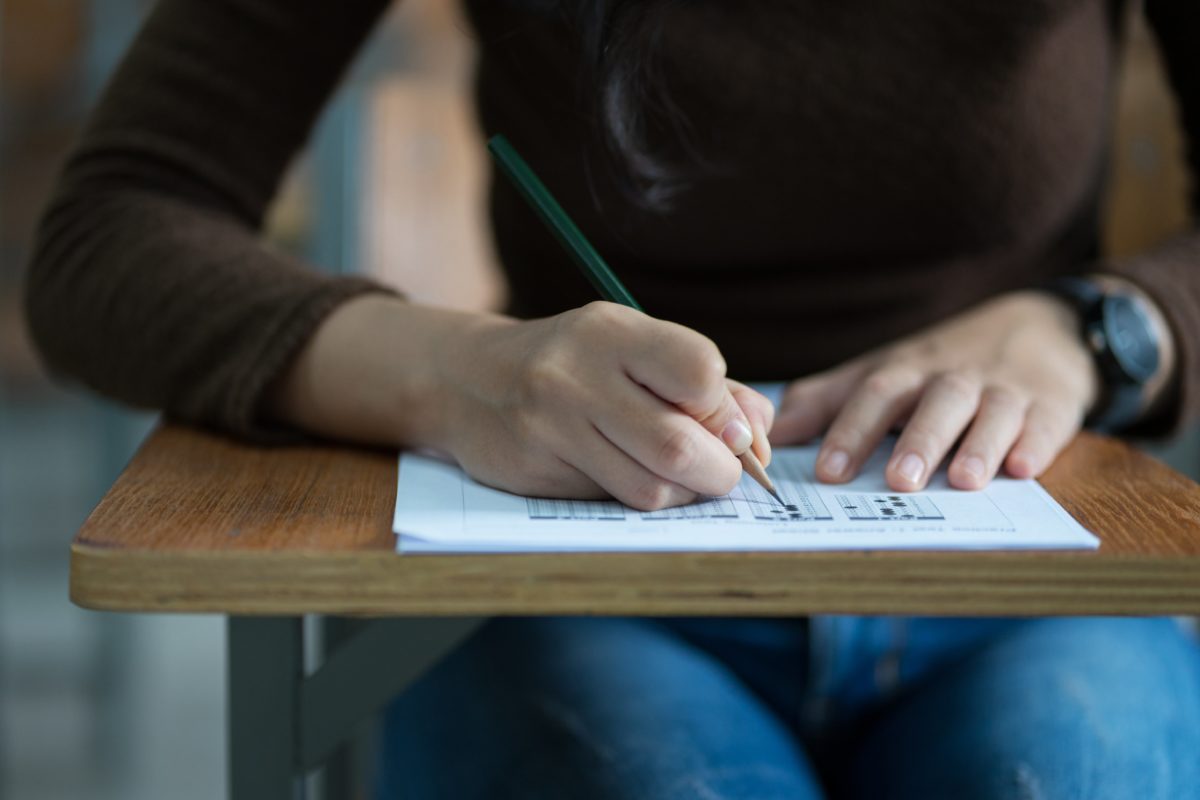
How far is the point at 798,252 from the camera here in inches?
28.5

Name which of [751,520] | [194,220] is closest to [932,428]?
[751,520]

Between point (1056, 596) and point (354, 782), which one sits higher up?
point (1056, 596)

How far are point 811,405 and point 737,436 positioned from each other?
13 centimetres

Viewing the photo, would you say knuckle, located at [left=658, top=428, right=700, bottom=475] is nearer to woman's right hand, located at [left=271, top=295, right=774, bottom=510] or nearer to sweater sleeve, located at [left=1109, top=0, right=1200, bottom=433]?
woman's right hand, located at [left=271, top=295, right=774, bottom=510]

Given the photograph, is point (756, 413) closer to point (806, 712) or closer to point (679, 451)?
point (679, 451)

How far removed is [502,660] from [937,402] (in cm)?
26

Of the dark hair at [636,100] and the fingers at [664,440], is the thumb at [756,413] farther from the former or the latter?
the dark hair at [636,100]

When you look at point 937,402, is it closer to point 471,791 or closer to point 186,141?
point 471,791

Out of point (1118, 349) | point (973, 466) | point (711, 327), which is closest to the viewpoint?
point (973, 466)

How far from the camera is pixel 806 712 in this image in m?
0.66

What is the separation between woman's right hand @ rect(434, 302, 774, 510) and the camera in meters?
0.45

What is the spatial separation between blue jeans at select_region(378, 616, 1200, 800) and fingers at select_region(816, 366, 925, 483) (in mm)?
143

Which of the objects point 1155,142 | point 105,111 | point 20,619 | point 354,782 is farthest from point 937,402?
point 20,619

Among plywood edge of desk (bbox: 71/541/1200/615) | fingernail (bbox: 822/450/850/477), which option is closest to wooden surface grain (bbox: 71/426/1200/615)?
plywood edge of desk (bbox: 71/541/1200/615)
